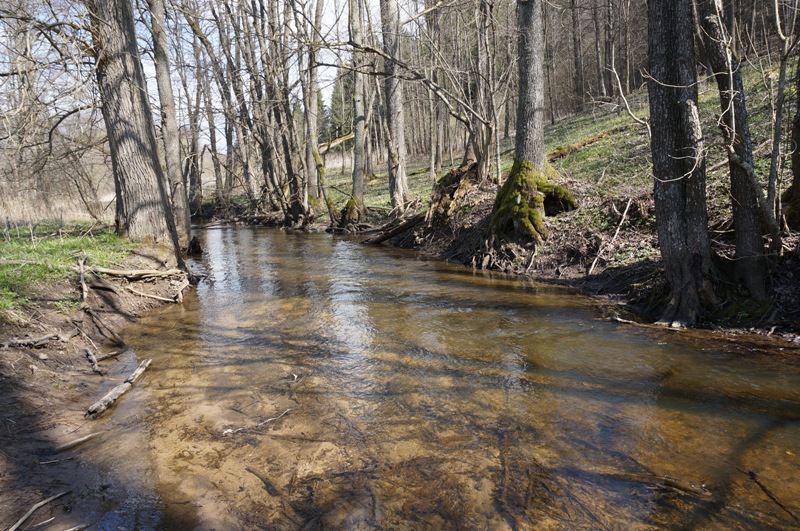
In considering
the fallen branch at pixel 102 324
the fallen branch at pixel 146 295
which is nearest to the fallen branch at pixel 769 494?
the fallen branch at pixel 102 324

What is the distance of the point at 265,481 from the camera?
347 centimetres

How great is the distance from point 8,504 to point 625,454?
4.26 meters

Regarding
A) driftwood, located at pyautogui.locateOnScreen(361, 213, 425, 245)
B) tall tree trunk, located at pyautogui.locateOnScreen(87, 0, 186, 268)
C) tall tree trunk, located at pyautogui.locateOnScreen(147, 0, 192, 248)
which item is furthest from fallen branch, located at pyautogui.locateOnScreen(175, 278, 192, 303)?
driftwood, located at pyautogui.locateOnScreen(361, 213, 425, 245)

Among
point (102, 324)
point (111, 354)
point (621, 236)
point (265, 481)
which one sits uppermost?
point (621, 236)

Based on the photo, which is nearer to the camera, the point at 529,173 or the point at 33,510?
the point at 33,510

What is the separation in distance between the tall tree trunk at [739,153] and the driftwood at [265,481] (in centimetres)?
623

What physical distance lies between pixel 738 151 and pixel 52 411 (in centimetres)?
820

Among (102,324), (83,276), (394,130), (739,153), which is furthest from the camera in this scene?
(394,130)

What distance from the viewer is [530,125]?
11.2 meters

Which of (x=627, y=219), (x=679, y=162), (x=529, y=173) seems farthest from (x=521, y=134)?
(x=679, y=162)

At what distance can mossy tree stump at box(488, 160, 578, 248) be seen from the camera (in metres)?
10.4

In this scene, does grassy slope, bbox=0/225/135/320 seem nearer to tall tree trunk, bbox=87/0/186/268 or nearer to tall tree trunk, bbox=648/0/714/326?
tall tree trunk, bbox=87/0/186/268

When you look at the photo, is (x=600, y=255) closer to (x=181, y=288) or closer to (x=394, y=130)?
(x=181, y=288)

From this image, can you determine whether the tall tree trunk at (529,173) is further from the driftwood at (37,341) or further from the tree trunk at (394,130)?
the driftwood at (37,341)
